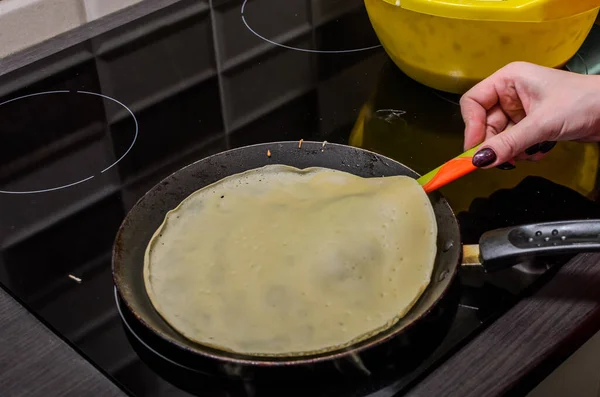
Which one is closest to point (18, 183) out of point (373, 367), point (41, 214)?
point (41, 214)

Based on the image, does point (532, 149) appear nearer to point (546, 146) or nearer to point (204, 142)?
point (546, 146)

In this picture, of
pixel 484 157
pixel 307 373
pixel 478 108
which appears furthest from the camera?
pixel 478 108

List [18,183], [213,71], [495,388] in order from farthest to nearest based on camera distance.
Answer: [213,71], [18,183], [495,388]

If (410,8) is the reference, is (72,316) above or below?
below

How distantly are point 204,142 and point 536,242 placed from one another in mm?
419

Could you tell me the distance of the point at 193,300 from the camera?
0.59 m

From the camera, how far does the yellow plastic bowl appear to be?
0.81 m

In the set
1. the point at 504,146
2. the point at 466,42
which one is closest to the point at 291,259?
the point at 504,146

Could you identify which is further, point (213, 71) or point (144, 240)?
point (213, 71)

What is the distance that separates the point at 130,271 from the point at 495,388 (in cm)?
32

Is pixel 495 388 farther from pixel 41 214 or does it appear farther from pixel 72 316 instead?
pixel 41 214

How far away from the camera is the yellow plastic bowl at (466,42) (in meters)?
0.81

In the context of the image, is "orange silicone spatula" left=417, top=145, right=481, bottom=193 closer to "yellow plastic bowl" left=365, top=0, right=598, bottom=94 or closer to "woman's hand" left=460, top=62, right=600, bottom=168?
"woman's hand" left=460, top=62, right=600, bottom=168

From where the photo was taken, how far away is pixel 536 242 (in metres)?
0.59
